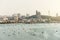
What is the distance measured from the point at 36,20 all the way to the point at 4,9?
45 centimetres

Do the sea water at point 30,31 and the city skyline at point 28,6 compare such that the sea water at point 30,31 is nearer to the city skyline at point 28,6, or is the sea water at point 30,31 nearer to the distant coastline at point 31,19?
the distant coastline at point 31,19

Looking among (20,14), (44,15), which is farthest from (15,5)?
(44,15)

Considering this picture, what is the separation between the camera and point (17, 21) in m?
1.54

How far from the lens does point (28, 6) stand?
1562mm

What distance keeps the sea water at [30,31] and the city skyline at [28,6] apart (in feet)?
0.55

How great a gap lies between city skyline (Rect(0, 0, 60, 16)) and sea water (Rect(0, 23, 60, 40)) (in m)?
0.17

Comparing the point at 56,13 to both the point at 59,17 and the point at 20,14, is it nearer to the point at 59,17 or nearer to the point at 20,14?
the point at 59,17

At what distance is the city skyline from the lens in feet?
5.00

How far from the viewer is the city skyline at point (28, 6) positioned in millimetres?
1525

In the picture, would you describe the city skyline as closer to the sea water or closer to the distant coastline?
the distant coastline

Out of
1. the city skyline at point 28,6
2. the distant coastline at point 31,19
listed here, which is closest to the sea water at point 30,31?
the distant coastline at point 31,19

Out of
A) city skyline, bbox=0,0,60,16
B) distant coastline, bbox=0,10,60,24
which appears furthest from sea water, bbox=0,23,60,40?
city skyline, bbox=0,0,60,16

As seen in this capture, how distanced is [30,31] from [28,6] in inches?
13.5

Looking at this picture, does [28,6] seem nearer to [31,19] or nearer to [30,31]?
[31,19]
